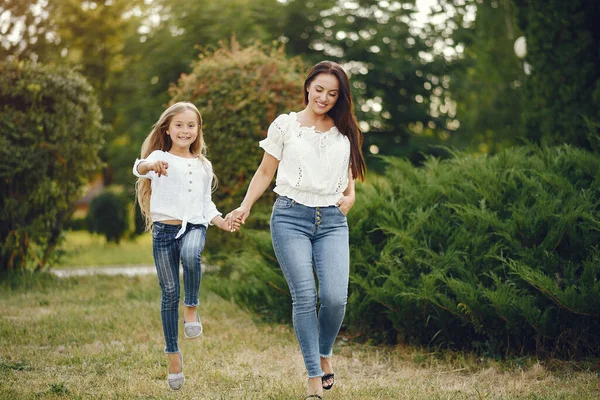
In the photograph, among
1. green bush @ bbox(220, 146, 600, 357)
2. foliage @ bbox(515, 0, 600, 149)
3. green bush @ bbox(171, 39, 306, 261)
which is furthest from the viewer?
foliage @ bbox(515, 0, 600, 149)

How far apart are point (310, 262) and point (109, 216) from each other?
14.0 metres

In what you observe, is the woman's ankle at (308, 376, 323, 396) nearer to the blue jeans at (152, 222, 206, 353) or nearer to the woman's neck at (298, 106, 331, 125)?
the blue jeans at (152, 222, 206, 353)

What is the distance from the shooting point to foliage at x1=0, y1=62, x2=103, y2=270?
9.03 meters

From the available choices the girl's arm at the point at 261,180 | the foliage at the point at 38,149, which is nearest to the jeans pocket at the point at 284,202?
the girl's arm at the point at 261,180

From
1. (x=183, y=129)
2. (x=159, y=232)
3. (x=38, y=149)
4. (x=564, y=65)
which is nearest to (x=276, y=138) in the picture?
(x=183, y=129)

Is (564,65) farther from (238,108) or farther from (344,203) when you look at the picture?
Result: (344,203)

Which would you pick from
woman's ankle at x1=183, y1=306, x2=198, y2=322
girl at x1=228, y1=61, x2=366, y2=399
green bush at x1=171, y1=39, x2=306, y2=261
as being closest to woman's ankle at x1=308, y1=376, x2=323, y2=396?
girl at x1=228, y1=61, x2=366, y2=399

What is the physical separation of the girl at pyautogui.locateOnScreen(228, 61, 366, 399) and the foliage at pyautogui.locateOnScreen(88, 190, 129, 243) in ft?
44.6

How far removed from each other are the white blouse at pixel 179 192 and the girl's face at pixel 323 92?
0.94 m

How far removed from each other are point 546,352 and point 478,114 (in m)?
14.8

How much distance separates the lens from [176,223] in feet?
14.9

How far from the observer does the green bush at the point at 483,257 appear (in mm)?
5051

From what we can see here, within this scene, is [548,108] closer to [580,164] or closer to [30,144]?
[580,164]

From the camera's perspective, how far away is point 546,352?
5207mm
